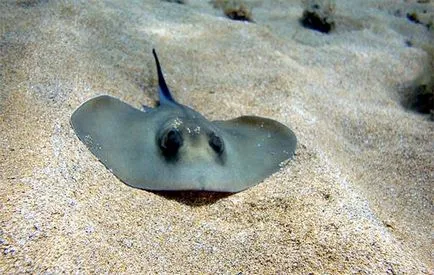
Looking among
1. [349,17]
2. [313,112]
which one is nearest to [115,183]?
[313,112]

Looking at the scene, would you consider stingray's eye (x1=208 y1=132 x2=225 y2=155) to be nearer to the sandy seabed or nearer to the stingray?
the stingray

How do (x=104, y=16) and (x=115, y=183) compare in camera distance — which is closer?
(x=115, y=183)

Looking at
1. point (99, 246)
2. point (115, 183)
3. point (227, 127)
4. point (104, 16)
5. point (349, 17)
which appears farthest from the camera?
point (349, 17)

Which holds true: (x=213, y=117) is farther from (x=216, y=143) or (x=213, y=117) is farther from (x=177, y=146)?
(x=177, y=146)

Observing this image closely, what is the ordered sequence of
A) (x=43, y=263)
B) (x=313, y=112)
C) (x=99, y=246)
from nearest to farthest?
(x=43, y=263) → (x=99, y=246) → (x=313, y=112)

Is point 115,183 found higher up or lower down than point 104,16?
lower down

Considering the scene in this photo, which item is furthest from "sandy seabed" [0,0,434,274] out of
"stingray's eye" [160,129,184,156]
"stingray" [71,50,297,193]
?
"stingray's eye" [160,129,184,156]

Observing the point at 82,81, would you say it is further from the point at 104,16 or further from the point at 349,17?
the point at 349,17
